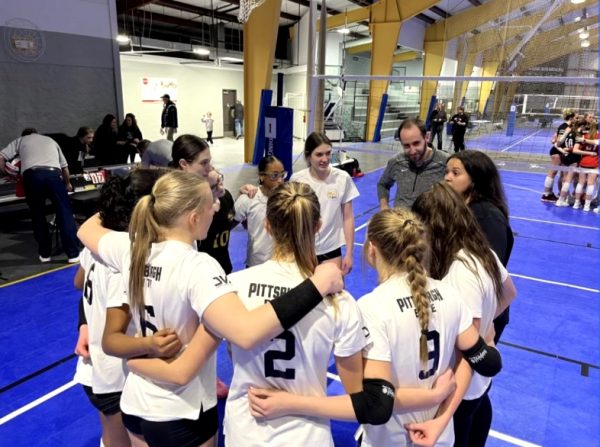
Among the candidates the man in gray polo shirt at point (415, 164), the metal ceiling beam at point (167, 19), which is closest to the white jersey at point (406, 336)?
the man in gray polo shirt at point (415, 164)

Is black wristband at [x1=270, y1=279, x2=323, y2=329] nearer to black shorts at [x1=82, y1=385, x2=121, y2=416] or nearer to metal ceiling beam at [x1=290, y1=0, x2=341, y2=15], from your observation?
black shorts at [x1=82, y1=385, x2=121, y2=416]

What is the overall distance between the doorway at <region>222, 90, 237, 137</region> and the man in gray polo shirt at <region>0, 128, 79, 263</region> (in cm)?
1839

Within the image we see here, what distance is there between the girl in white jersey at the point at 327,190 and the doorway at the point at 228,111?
2130cm

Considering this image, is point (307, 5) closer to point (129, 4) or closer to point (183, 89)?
point (183, 89)

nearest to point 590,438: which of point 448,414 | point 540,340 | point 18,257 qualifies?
point 540,340

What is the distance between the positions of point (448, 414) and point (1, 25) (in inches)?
393

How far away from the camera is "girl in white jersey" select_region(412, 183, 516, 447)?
1784 millimetres

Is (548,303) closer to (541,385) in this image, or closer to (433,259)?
(541,385)

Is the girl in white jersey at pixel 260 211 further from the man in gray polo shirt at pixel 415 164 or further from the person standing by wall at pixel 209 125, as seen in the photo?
the person standing by wall at pixel 209 125

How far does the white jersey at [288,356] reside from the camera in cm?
138

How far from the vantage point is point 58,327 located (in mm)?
4223

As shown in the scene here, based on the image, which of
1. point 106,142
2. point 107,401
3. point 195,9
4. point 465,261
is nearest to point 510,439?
point 465,261

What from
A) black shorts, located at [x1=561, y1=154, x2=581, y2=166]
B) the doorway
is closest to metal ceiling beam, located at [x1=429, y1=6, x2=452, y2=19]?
the doorway

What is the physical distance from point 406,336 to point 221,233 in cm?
169
